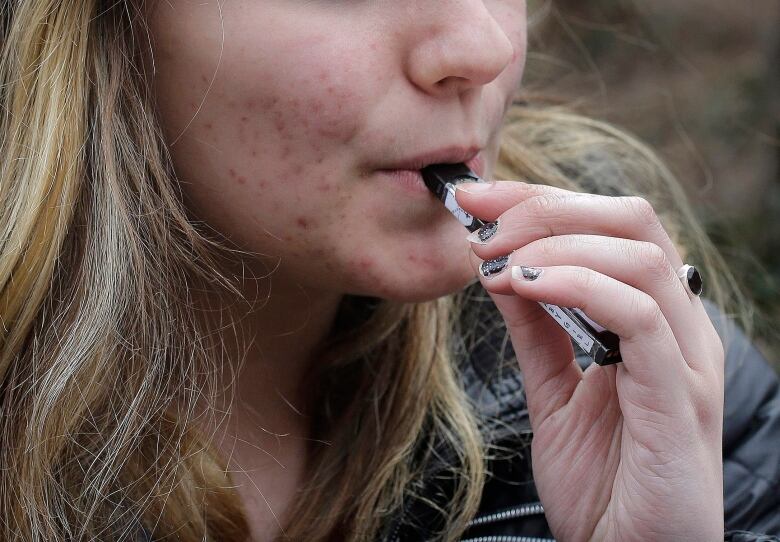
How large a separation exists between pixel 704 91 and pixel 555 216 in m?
3.34

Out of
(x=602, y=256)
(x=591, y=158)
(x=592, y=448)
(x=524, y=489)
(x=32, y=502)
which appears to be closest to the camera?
(x=602, y=256)

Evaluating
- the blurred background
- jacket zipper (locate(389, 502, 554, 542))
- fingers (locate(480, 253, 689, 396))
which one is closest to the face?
fingers (locate(480, 253, 689, 396))

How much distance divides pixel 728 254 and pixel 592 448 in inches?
68.6

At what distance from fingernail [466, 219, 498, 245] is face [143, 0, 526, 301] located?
0.13 meters

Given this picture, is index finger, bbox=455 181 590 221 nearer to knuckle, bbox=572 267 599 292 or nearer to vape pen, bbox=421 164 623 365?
vape pen, bbox=421 164 623 365

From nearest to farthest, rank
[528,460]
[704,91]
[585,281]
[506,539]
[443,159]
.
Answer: [585,281], [443,159], [506,539], [528,460], [704,91]

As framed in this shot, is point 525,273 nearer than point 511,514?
Yes

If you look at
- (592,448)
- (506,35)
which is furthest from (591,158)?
(592,448)

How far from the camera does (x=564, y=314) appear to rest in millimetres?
1294

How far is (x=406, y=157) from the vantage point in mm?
1415

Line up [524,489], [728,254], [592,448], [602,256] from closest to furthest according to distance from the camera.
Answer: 1. [602,256]
2. [592,448]
3. [524,489]
4. [728,254]

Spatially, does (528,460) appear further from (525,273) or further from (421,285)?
(525,273)

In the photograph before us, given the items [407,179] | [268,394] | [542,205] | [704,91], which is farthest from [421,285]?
[704,91]

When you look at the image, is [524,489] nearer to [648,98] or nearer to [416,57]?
[416,57]
